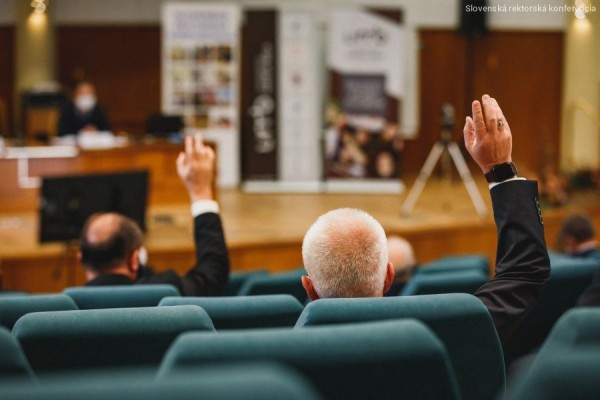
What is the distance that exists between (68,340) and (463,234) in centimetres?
709

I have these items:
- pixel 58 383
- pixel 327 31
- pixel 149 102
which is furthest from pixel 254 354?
pixel 149 102

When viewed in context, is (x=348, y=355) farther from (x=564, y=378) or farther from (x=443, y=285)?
A: (x=443, y=285)

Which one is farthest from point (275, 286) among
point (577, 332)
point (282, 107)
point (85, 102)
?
point (282, 107)

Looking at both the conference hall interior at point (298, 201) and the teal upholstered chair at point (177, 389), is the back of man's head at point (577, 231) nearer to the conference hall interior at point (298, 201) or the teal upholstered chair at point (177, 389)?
the conference hall interior at point (298, 201)

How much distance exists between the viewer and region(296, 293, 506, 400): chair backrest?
5.45 ft

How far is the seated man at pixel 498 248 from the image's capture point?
2098 millimetres

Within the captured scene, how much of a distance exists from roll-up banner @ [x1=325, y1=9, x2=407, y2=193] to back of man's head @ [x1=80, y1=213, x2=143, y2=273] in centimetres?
781

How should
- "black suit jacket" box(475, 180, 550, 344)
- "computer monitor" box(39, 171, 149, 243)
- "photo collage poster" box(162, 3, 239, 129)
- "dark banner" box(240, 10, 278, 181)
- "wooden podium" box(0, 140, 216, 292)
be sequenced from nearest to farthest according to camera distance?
"black suit jacket" box(475, 180, 550, 344)
"computer monitor" box(39, 171, 149, 243)
"wooden podium" box(0, 140, 216, 292)
"photo collage poster" box(162, 3, 239, 129)
"dark banner" box(240, 10, 278, 181)

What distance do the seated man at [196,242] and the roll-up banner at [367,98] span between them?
→ 777cm

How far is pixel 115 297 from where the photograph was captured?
2629 millimetres

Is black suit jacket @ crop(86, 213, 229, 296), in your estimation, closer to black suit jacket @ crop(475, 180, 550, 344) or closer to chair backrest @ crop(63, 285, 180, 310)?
chair backrest @ crop(63, 285, 180, 310)

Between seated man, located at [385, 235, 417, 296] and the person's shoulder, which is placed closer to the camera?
the person's shoulder

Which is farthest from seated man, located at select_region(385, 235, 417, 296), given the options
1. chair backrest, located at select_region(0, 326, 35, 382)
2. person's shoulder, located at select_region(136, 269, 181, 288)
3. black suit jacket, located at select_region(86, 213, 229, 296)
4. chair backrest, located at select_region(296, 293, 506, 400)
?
chair backrest, located at select_region(0, 326, 35, 382)

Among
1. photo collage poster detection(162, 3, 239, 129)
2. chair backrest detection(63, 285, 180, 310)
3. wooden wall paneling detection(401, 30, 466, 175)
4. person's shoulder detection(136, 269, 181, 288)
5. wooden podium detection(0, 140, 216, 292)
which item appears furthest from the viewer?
wooden wall paneling detection(401, 30, 466, 175)
